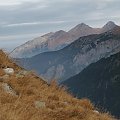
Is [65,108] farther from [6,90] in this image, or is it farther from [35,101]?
[6,90]

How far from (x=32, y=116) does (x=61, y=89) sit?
18.8 ft

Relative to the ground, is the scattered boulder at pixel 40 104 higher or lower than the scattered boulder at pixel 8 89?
lower

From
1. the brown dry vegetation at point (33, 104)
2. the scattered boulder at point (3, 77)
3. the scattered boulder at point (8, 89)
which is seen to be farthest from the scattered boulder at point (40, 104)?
the scattered boulder at point (3, 77)

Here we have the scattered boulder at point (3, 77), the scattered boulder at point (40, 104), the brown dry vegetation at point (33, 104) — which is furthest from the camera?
the scattered boulder at point (3, 77)

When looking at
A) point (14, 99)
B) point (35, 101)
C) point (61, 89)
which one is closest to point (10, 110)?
point (14, 99)

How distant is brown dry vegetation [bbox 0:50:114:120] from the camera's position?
873cm

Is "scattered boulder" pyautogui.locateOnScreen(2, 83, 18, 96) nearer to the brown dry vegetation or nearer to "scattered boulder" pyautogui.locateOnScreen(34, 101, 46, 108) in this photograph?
the brown dry vegetation

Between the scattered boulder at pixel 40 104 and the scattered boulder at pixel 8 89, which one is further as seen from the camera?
the scattered boulder at pixel 8 89

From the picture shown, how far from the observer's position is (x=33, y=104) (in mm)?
10820

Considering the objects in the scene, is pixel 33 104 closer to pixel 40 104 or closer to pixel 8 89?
pixel 40 104

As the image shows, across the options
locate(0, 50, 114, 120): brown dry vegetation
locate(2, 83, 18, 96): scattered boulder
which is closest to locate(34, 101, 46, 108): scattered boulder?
locate(0, 50, 114, 120): brown dry vegetation

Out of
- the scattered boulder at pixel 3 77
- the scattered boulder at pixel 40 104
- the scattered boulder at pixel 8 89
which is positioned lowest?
the scattered boulder at pixel 40 104

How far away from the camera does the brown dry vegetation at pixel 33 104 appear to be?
8733 millimetres

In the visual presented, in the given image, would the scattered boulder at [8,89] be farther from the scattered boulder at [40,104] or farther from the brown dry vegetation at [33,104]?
the scattered boulder at [40,104]
